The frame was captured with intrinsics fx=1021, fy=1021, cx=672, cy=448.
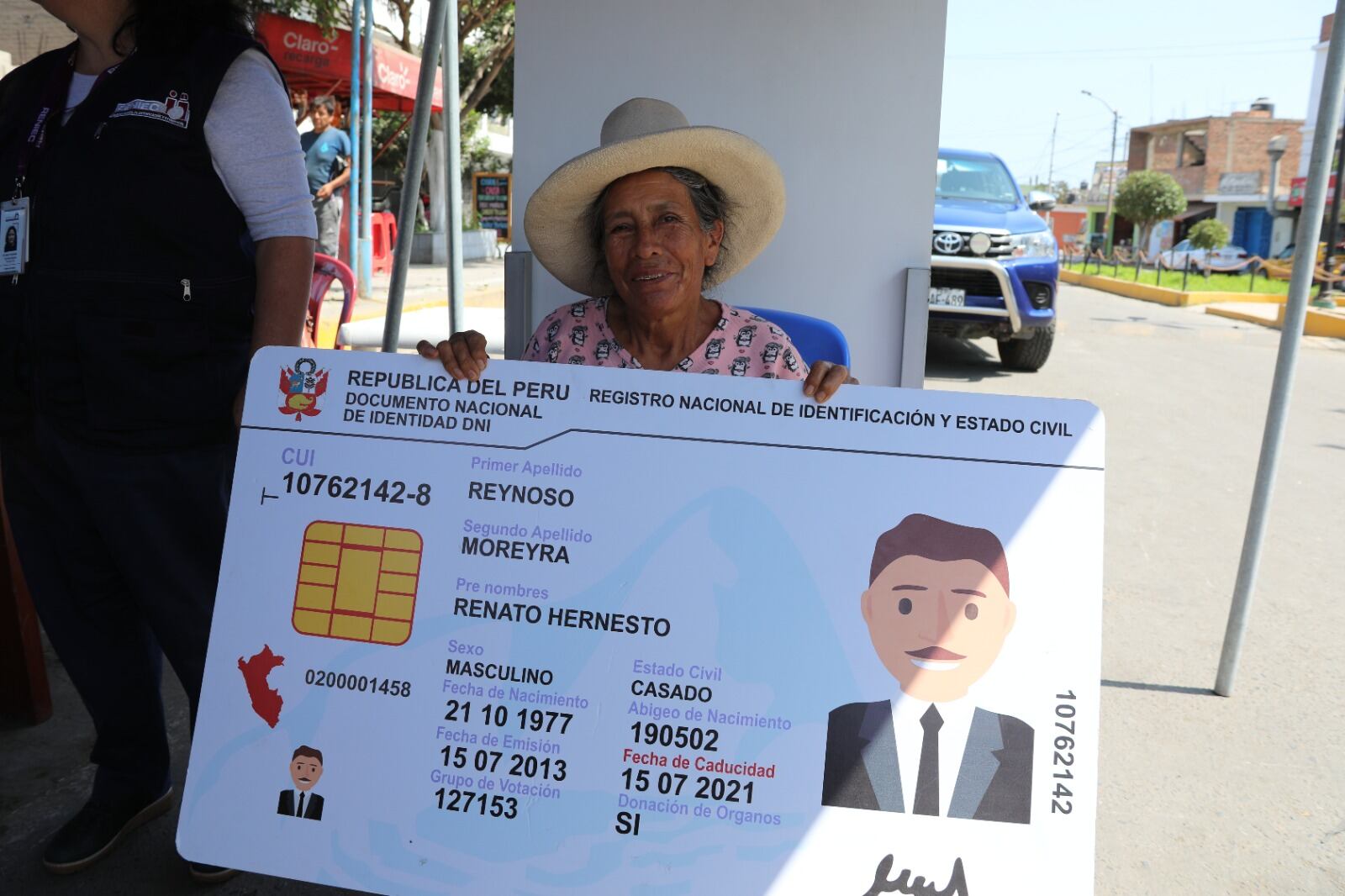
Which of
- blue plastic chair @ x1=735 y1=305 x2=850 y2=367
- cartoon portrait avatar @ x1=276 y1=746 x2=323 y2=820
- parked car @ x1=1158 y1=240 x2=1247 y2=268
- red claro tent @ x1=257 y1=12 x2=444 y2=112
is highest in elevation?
red claro tent @ x1=257 y1=12 x2=444 y2=112

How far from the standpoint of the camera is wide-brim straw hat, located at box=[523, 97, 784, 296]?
7.02 feet

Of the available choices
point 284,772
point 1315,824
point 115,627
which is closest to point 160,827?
point 115,627

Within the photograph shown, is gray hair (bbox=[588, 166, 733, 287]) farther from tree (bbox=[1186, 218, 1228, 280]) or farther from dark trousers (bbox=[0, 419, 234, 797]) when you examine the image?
tree (bbox=[1186, 218, 1228, 280])

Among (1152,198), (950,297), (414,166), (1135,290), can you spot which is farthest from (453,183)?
(1152,198)

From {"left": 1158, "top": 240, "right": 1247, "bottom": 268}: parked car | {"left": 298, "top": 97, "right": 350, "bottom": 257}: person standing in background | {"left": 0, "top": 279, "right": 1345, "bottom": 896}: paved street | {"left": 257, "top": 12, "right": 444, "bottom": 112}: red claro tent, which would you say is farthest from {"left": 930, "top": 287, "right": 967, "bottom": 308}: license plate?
{"left": 1158, "top": 240, "right": 1247, "bottom": 268}: parked car

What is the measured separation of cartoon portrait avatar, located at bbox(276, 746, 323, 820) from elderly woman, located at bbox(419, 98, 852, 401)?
108 centimetres

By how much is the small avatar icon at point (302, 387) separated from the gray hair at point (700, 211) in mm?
890

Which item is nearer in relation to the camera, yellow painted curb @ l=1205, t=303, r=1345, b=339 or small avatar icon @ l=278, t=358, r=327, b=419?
small avatar icon @ l=278, t=358, r=327, b=419

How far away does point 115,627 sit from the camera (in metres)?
2.19

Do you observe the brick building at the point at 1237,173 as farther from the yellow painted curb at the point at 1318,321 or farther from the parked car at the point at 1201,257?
the yellow painted curb at the point at 1318,321

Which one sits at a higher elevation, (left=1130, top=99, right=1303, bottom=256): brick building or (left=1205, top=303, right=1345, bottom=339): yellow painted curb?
(left=1130, top=99, right=1303, bottom=256): brick building

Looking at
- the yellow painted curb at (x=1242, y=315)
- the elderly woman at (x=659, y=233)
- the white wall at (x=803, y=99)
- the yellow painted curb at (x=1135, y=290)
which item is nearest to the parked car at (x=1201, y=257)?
the yellow painted curb at (x=1135, y=290)

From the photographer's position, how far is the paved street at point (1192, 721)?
93.1 inches

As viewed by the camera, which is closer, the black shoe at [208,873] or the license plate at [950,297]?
the black shoe at [208,873]
